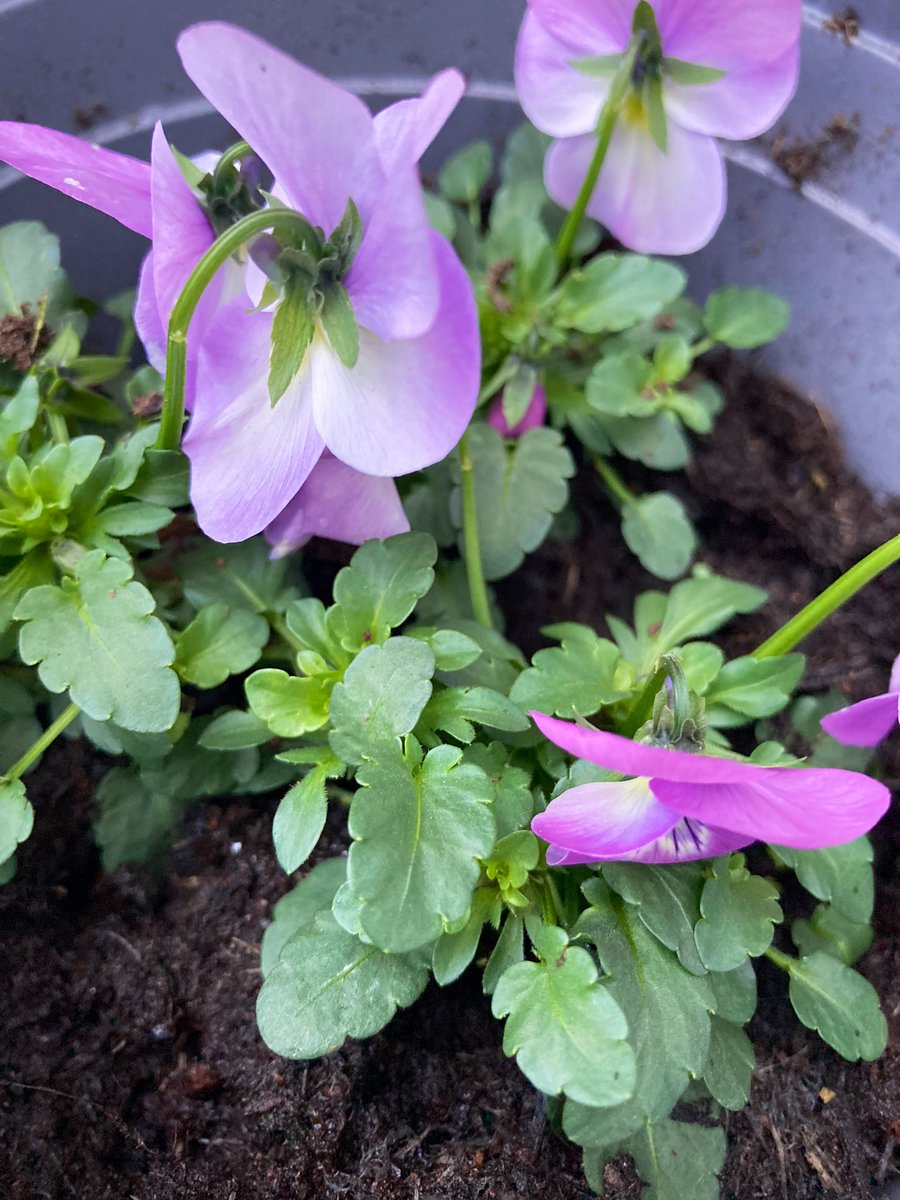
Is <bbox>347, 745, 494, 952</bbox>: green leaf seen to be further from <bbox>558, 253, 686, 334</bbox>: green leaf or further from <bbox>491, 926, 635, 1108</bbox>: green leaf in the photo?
<bbox>558, 253, 686, 334</bbox>: green leaf

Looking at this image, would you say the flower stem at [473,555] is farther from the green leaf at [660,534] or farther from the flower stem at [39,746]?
the flower stem at [39,746]

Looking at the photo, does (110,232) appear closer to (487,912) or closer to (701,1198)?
(487,912)

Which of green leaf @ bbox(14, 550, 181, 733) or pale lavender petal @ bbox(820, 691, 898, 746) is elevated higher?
pale lavender petal @ bbox(820, 691, 898, 746)

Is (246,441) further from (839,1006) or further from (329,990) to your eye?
(839,1006)

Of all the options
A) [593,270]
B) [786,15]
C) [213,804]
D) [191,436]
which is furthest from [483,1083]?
[786,15]

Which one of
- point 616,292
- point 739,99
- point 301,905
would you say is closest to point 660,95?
point 739,99

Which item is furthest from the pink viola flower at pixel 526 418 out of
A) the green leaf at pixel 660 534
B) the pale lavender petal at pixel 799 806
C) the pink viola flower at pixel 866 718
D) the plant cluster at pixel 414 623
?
the pale lavender petal at pixel 799 806

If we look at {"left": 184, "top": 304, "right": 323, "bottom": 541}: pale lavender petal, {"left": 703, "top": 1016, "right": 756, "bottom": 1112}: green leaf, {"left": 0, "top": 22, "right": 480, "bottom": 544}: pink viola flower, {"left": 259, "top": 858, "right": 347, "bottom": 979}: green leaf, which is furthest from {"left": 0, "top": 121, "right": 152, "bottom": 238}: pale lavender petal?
{"left": 703, "top": 1016, "right": 756, "bottom": 1112}: green leaf
